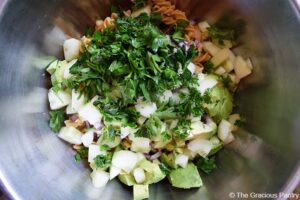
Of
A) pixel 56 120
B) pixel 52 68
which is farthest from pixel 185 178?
pixel 52 68

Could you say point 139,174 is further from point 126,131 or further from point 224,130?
point 224,130

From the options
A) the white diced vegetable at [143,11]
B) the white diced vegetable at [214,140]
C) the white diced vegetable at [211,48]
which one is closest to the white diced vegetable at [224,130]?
the white diced vegetable at [214,140]

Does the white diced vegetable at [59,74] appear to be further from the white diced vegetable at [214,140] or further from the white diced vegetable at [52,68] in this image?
the white diced vegetable at [214,140]

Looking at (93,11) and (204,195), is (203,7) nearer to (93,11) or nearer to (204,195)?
(93,11)

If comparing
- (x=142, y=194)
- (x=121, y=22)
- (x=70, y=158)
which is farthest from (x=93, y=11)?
(x=142, y=194)

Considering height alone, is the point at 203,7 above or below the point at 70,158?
above

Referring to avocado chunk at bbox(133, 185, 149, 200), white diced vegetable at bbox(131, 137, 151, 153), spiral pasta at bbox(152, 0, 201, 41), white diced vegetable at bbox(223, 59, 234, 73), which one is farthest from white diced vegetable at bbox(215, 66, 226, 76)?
avocado chunk at bbox(133, 185, 149, 200)

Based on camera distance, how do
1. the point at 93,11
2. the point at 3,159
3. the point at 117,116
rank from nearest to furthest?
1. the point at 3,159
2. the point at 117,116
3. the point at 93,11
